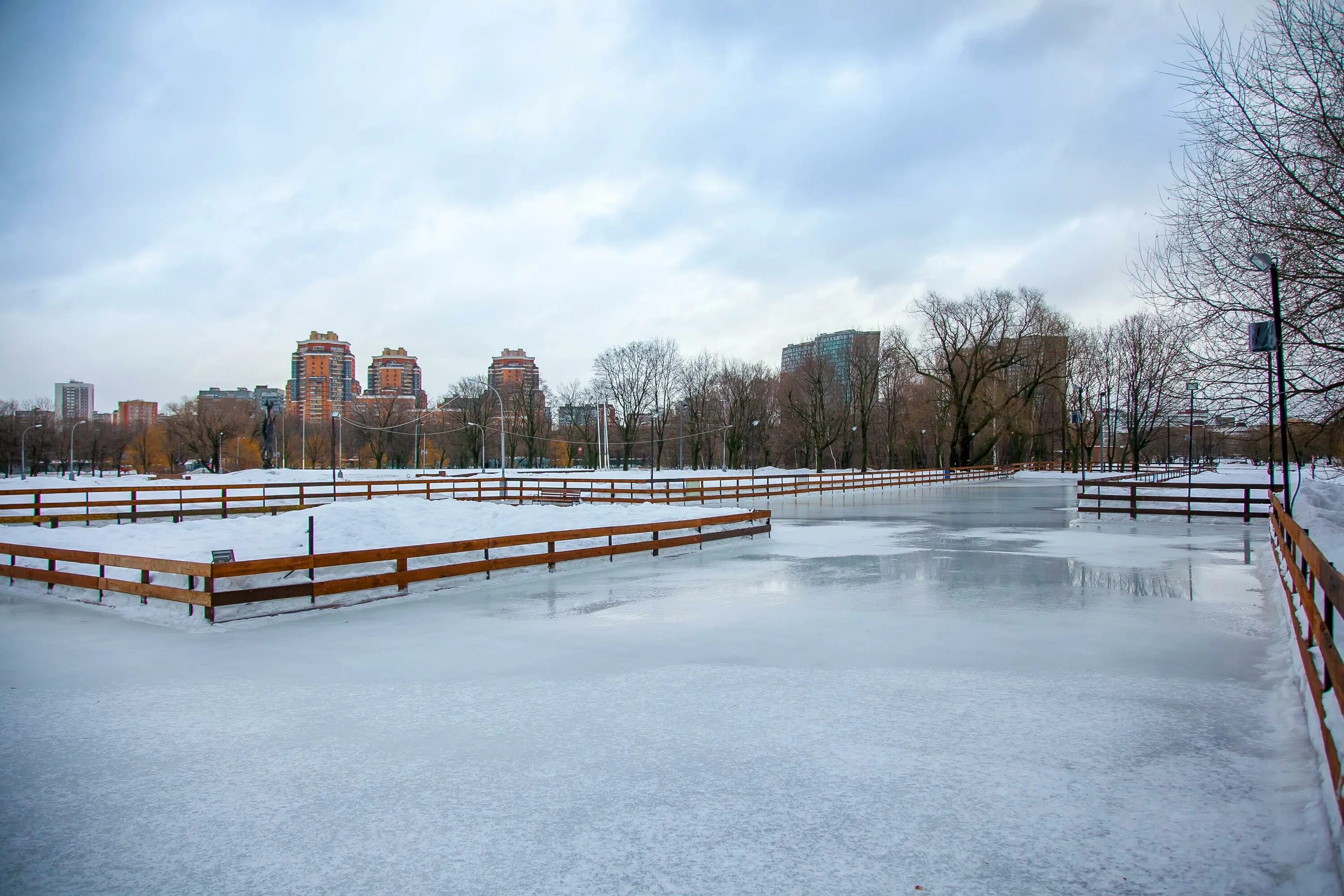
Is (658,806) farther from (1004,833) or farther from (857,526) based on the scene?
(857,526)

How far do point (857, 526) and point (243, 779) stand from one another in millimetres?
20060

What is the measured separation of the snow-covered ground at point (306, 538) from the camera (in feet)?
38.8

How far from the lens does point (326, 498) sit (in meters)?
32.7

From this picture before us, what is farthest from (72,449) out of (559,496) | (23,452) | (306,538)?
(306,538)

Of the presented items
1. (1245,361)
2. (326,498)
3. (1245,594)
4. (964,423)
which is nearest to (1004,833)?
(1245,594)

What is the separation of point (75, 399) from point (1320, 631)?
22656cm

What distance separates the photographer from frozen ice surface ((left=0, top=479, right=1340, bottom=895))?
3.86 m

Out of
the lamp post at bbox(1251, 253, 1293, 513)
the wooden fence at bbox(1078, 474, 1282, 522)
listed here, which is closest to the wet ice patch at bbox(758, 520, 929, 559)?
the lamp post at bbox(1251, 253, 1293, 513)

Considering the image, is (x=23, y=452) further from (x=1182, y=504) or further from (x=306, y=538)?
(x=1182, y=504)

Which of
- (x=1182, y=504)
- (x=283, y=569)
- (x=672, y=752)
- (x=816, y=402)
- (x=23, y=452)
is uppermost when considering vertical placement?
(x=816, y=402)

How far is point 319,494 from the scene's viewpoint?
109 ft

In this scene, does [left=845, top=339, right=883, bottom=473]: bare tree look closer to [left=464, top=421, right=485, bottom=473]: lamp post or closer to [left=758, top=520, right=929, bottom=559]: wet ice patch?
[left=464, top=421, right=485, bottom=473]: lamp post

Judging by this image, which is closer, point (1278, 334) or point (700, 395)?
point (1278, 334)

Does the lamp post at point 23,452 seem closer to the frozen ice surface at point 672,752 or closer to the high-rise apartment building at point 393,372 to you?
the frozen ice surface at point 672,752
